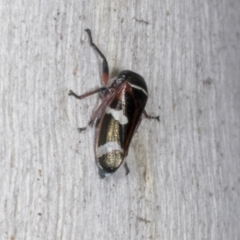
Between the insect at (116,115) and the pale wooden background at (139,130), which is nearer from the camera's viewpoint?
the pale wooden background at (139,130)

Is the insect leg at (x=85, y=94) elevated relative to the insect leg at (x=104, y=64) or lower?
lower

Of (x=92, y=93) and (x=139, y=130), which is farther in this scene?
(x=139, y=130)

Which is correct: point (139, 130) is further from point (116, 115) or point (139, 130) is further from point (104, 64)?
point (104, 64)

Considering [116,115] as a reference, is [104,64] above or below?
above

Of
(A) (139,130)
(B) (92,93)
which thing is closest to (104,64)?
(B) (92,93)

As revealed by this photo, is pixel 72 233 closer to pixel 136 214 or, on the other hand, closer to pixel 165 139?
pixel 136 214
